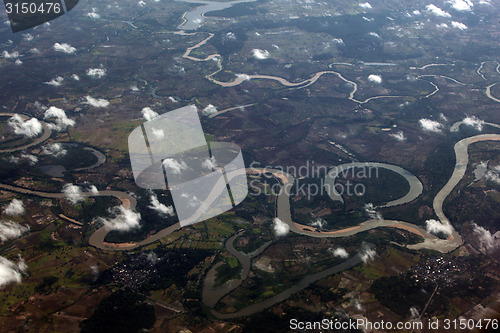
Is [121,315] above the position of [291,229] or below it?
above

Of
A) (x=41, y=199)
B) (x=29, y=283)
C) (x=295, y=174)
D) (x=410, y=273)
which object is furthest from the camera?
(x=295, y=174)

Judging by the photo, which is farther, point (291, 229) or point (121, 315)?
point (291, 229)

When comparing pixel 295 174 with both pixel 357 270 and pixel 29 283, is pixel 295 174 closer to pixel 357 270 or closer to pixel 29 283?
pixel 357 270

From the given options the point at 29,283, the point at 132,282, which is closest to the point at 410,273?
the point at 132,282

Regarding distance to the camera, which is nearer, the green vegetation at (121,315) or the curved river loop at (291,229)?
the green vegetation at (121,315)

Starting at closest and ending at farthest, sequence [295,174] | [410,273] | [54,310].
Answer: [54,310], [410,273], [295,174]

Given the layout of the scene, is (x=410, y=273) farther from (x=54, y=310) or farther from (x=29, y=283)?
(x=29, y=283)

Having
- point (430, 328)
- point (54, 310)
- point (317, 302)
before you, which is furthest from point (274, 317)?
point (54, 310)

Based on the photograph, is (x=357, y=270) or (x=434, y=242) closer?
(x=357, y=270)

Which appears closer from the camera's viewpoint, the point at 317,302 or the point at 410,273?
the point at 317,302

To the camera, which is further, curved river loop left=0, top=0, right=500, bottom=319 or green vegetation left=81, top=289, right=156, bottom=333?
curved river loop left=0, top=0, right=500, bottom=319
